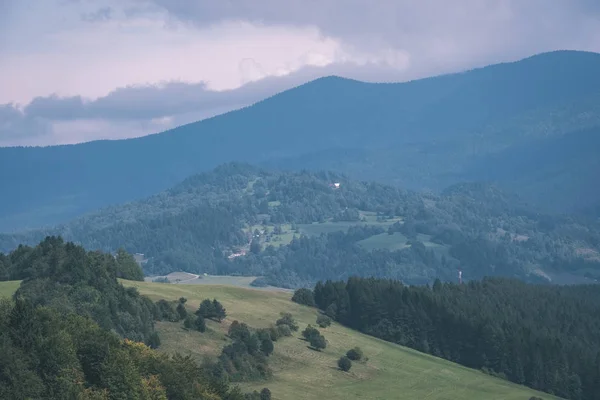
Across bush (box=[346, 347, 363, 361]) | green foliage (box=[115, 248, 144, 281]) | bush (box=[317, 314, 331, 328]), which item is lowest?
bush (box=[346, 347, 363, 361])

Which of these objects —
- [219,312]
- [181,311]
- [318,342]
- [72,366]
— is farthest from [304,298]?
[72,366]

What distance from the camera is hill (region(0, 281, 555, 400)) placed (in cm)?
10944

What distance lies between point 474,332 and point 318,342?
127 ft

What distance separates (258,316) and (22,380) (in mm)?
63158

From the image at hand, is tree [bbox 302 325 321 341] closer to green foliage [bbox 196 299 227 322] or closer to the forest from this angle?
green foliage [bbox 196 299 227 322]

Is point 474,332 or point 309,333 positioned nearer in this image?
point 309,333

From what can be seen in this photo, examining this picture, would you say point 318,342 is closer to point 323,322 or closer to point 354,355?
point 354,355

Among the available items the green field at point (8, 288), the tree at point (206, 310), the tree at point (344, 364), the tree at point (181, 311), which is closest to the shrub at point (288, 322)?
the tree at point (206, 310)

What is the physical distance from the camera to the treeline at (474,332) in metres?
147

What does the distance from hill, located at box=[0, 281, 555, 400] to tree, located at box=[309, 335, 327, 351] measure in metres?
0.82

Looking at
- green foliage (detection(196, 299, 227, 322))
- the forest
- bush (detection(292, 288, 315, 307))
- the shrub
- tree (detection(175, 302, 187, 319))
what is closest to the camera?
the forest

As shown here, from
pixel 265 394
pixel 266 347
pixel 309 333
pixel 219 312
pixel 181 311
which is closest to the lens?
pixel 265 394

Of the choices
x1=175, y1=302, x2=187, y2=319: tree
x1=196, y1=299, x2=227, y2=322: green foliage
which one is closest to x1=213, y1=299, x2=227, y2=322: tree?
x1=196, y1=299, x2=227, y2=322: green foliage

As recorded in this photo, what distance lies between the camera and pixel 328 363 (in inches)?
4722
